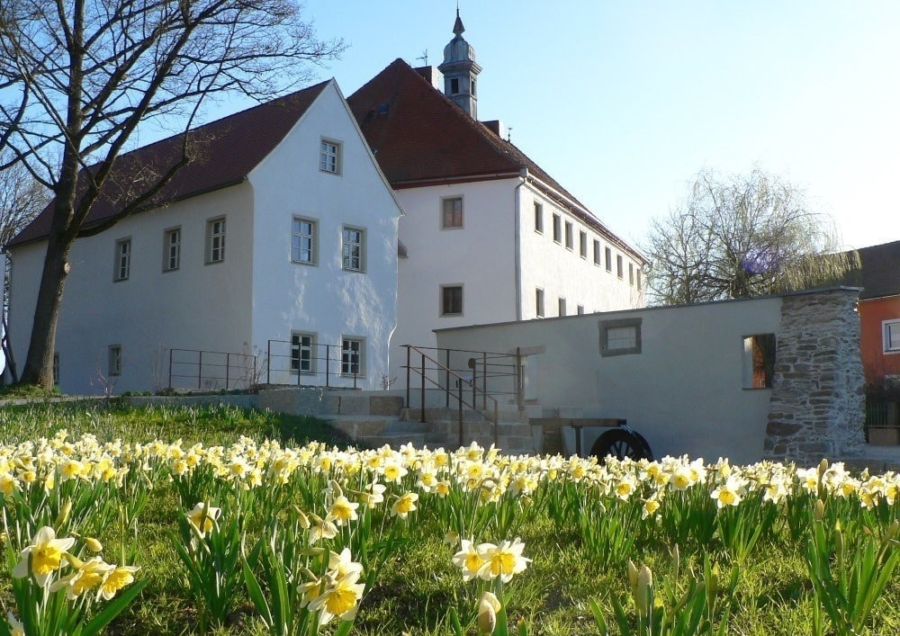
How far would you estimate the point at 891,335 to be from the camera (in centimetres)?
3884

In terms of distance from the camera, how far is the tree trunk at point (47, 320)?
72.3 feet

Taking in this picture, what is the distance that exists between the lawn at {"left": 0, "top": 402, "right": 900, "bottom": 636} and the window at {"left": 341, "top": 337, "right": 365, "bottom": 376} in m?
19.7

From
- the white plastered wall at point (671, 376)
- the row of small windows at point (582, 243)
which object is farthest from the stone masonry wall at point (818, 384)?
the row of small windows at point (582, 243)

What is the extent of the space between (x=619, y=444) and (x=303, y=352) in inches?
415

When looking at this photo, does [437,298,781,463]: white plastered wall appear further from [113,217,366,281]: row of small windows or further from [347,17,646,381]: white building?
[347,17,646,381]: white building

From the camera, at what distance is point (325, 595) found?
242 cm

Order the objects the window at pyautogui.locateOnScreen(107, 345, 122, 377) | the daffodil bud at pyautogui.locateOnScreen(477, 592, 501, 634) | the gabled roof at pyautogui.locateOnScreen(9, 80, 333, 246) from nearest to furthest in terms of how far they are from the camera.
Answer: the daffodil bud at pyautogui.locateOnScreen(477, 592, 501, 634) → the gabled roof at pyautogui.locateOnScreen(9, 80, 333, 246) → the window at pyautogui.locateOnScreen(107, 345, 122, 377)

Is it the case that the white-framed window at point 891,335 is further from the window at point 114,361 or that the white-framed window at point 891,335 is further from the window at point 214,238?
the window at point 114,361

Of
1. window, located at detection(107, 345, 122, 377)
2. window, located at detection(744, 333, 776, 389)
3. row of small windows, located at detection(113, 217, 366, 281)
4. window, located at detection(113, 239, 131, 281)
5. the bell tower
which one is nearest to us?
window, located at detection(744, 333, 776, 389)

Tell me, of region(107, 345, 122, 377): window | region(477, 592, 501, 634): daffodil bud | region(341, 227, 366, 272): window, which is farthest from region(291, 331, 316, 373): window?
region(477, 592, 501, 634): daffodil bud

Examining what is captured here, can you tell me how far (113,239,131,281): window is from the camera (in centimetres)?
3008

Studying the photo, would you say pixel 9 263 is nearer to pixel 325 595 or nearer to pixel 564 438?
pixel 564 438

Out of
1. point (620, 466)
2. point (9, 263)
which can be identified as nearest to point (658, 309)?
point (620, 466)

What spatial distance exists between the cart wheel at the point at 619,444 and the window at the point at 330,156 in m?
12.6
